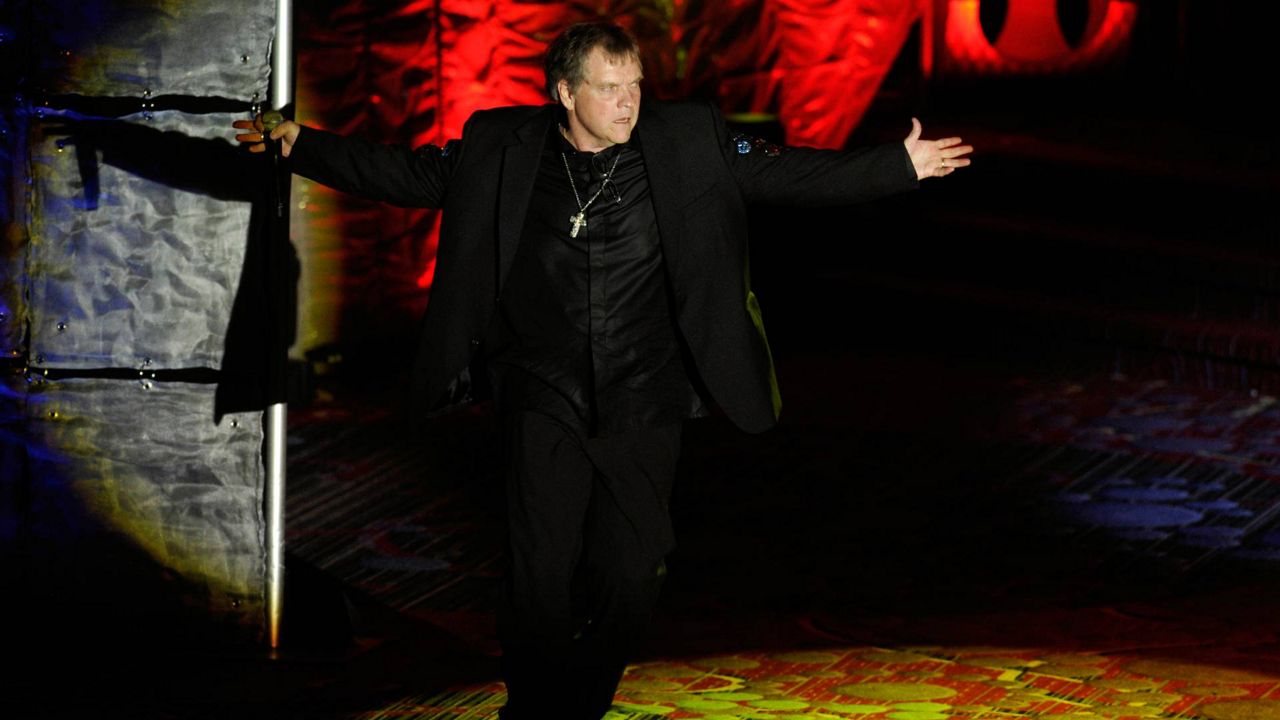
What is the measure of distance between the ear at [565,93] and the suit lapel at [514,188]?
118 millimetres

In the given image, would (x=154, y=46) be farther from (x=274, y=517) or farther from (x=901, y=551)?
(x=901, y=551)

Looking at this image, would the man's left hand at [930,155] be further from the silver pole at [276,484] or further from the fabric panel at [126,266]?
the fabric panel at [126,266]

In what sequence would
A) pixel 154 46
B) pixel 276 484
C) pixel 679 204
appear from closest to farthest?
pixel 679 204, pixel 154 46, pixel 276 484

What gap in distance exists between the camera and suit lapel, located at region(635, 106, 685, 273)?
4.27 meters

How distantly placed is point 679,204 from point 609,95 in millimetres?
291

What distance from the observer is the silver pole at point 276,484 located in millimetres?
5094

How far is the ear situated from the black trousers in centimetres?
68

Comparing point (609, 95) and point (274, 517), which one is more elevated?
point (609, 95)

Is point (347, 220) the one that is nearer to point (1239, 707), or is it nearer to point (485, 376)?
point (485, 376)

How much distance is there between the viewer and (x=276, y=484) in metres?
5.29

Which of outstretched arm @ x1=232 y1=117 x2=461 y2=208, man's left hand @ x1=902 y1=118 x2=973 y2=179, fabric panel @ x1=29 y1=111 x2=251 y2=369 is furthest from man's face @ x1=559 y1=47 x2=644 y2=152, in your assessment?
fabric panel @ x1=29 y1=111 x2=251 y2=369

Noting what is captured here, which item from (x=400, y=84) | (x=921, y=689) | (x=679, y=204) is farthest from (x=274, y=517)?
(x=400, y=84)

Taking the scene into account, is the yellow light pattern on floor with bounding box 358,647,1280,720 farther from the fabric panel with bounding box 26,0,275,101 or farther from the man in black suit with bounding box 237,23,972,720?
the fabric panel with bounding box 26,0,275,101

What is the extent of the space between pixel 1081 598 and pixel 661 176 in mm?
2346
